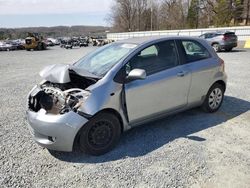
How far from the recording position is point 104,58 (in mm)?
4375

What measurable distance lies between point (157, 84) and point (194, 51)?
1.27 meters

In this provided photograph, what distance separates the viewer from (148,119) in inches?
167

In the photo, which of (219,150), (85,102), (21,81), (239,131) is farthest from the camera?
(21,81)

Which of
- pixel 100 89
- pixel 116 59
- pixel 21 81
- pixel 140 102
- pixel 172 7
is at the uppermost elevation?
pixel 172 7

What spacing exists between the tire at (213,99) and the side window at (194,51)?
665 mm

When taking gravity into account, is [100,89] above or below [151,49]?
below

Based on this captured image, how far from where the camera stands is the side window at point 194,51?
15.4ft

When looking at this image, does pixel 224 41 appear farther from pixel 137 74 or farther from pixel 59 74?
Result: pixel 59 74

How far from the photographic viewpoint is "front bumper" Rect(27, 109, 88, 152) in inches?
133

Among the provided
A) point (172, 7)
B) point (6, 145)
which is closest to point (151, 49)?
point (6, 145)

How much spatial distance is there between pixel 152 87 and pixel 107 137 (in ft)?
3.46

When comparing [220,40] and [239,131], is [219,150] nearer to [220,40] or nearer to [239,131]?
[239,131]

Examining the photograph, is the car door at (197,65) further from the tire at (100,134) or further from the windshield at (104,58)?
the tire at (100,134)

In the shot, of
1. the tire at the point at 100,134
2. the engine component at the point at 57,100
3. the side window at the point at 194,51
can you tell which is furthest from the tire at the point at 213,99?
the engine component at the point at 57,100
